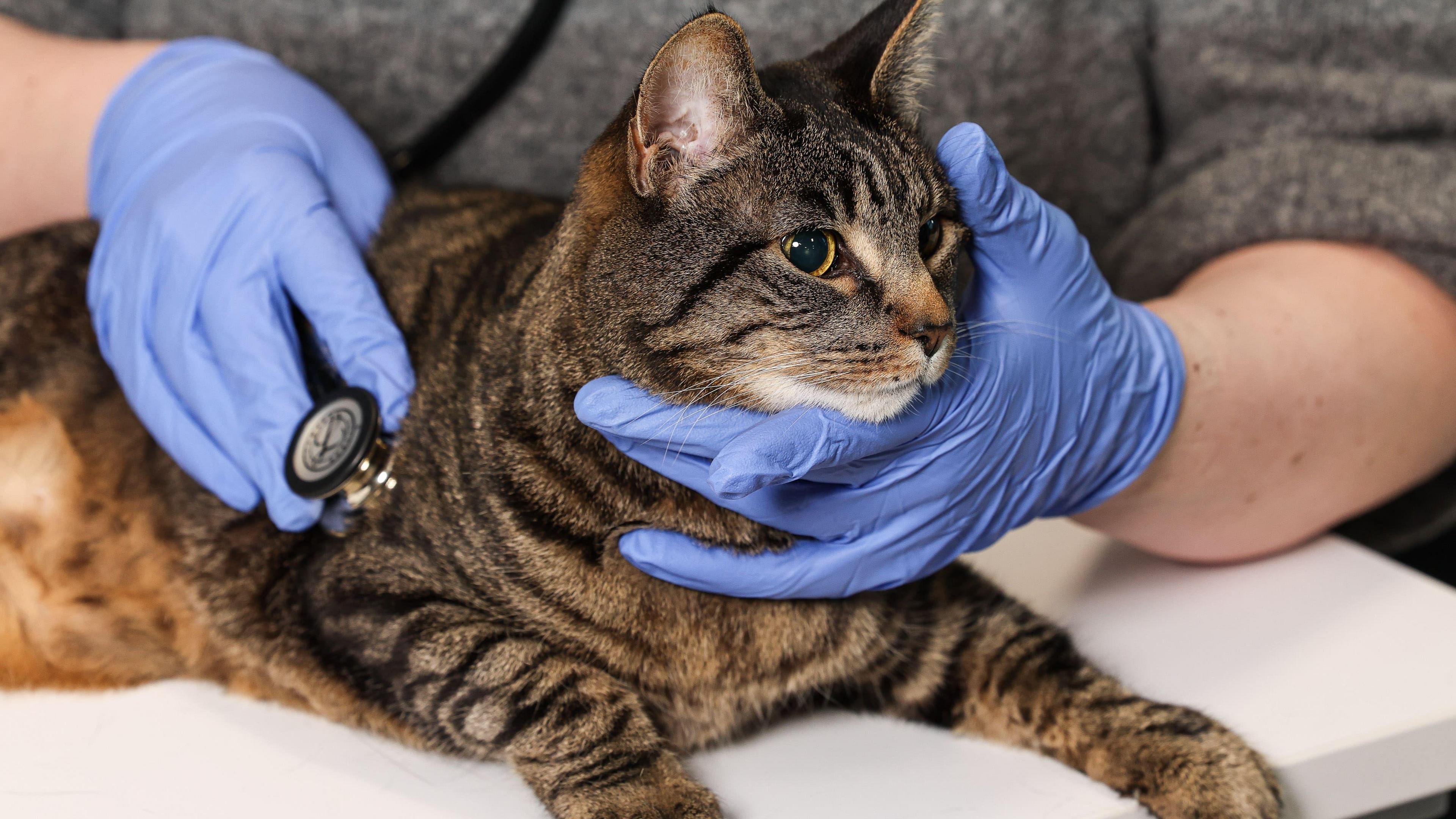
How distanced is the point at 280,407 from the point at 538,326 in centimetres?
49

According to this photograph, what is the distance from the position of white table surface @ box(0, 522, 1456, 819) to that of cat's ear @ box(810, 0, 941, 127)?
0.83 metres

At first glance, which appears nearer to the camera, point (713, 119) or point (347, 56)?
point (713, 119)

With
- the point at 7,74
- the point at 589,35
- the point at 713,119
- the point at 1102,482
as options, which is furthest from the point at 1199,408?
the point at 7,74

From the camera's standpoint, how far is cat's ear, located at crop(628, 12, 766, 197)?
0.97 meters

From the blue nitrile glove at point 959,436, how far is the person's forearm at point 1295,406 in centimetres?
12

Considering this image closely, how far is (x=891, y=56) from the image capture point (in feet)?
3.87

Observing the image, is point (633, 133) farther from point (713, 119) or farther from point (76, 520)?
point (76, 520)

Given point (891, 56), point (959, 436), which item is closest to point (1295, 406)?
point (959, 436)

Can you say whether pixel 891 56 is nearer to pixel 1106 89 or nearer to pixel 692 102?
pixel 692 102

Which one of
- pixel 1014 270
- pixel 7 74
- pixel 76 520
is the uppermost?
pixel 1014 270

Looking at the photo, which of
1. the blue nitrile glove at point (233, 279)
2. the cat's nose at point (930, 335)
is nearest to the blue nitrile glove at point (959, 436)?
the cat's nose at point (930, 335)

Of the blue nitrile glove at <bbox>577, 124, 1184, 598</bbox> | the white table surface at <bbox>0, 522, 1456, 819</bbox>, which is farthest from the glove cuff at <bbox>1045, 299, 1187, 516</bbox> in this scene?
the white table surface at <bbox>0, 522, 1456, 819</bbox>

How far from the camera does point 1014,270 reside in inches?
52.4

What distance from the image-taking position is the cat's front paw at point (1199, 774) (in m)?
1.09
